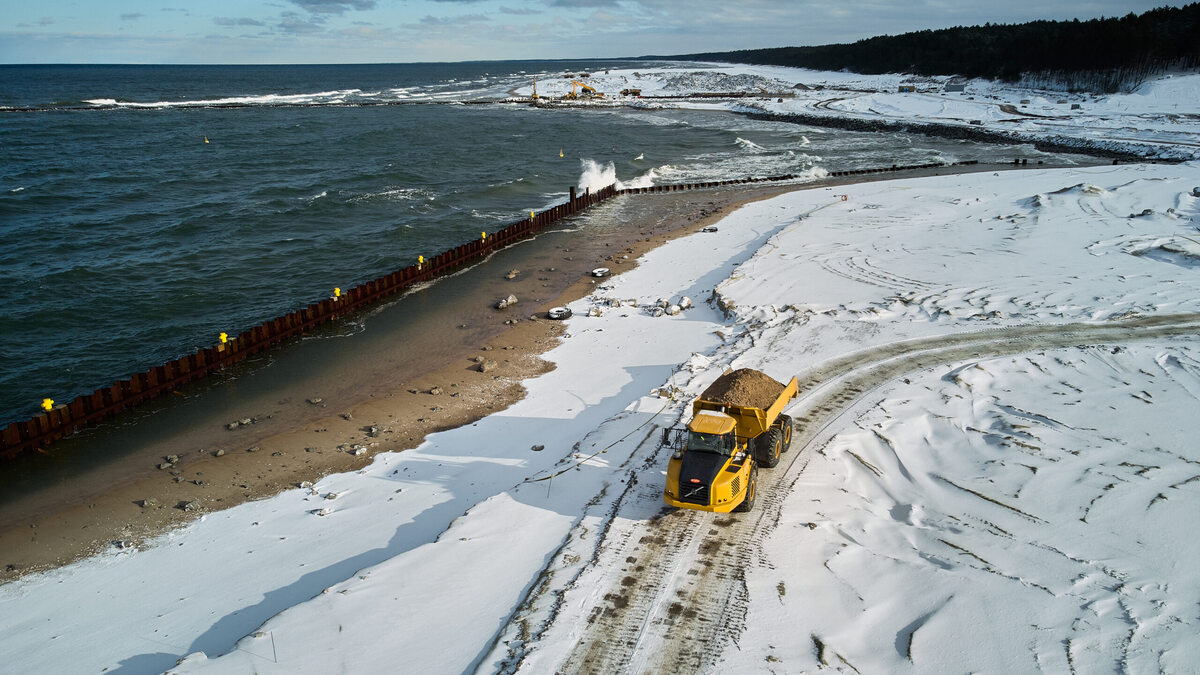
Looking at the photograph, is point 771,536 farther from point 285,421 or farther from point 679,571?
point 285,421

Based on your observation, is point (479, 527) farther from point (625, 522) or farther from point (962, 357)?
point (962, 357)

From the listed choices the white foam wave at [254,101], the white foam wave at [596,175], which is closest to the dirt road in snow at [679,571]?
the white foam wave at [596,175]

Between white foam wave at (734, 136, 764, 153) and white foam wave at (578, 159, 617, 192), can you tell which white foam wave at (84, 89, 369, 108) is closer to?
white foam wave at (734, 136, 764, 153)

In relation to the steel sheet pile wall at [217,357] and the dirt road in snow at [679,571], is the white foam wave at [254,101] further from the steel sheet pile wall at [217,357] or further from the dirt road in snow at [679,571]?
the dirt road in snow at [679,571]

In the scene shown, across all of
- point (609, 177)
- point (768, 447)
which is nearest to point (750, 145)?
point (609, 177)

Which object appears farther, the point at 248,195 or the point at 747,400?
the point at 248,195

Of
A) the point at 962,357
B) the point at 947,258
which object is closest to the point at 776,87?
the point at 947,258
